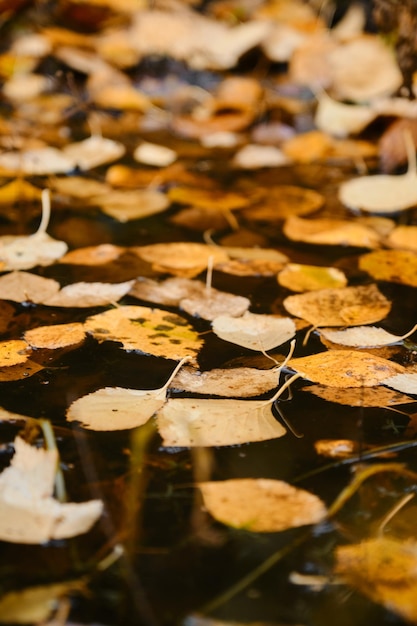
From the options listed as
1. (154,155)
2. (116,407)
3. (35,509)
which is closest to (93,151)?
(154,155)

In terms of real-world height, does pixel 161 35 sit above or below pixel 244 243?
above

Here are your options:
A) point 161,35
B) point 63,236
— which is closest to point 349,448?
point 63,236

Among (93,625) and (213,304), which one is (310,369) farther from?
(93,625)

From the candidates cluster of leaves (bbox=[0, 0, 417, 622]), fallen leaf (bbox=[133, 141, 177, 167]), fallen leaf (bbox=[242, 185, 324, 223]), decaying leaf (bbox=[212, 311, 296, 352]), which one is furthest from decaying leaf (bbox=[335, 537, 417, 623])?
fallen leaf (bbox=[133, 141, 177, 167])

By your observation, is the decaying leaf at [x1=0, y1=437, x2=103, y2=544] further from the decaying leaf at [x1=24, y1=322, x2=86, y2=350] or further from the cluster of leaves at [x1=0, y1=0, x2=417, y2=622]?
the decaying leaf at [x1=24, y1=322, x2=86, y2=350]

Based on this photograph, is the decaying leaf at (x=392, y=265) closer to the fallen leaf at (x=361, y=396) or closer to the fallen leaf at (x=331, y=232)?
the fallen leaf at (x=331, y=232)

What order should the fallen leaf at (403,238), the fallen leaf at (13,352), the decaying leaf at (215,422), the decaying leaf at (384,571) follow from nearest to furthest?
the decaying leaf at (384,571) < the decaying leaf at (215,422) < the fallen leaf at (13,352) < the fallen leaf at (403,238)

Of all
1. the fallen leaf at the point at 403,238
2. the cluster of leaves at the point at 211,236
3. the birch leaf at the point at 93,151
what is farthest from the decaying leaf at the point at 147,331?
the birch leaf at the point at 93,151
